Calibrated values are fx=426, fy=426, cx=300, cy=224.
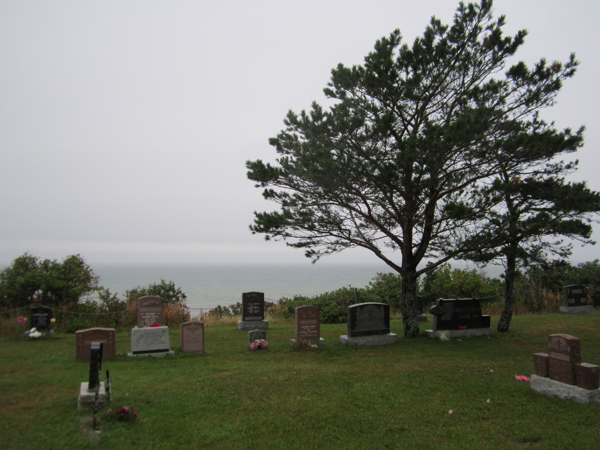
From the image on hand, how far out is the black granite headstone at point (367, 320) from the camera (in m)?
12.8

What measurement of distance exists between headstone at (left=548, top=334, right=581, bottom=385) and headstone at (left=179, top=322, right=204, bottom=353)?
8381 millimetres

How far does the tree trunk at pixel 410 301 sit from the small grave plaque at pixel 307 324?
10.0 ft

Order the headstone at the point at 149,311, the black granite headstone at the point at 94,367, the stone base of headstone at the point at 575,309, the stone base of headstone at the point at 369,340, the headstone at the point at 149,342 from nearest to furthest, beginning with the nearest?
1. the black granite headstone at the point at 94,367
2. the headstone at the point at 149,342
3. the stone base of headstone at the point at 369,340
4. the headstone at the point at 149,311
5. the stone base of headstone at the point at 575,309

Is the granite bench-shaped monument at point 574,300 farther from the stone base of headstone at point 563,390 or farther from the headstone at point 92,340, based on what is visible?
the headstone at point 92,340

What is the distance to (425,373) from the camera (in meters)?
8.91

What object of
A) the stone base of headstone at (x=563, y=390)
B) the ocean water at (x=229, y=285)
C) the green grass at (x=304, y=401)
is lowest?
the green grass at (x=304, y=401)

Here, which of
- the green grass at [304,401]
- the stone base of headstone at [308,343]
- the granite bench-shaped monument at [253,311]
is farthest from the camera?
the granite bench-shaped monument at [253,311]

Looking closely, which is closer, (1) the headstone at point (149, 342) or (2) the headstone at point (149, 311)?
(1) the headstone at point (149, 342)

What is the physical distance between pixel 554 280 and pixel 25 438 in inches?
983

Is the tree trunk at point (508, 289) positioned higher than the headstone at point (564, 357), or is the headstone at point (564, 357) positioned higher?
the tree trunk at point (508, 289)

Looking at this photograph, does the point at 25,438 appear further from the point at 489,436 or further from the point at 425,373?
the point at 425,373

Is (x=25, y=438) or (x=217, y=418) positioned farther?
(x=217, y=418)

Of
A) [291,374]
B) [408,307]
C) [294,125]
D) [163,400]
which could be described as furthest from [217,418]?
[294,125]

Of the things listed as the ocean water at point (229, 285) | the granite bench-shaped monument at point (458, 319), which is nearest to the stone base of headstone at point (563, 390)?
the granite bench-shaped monument at point (458, 319)
